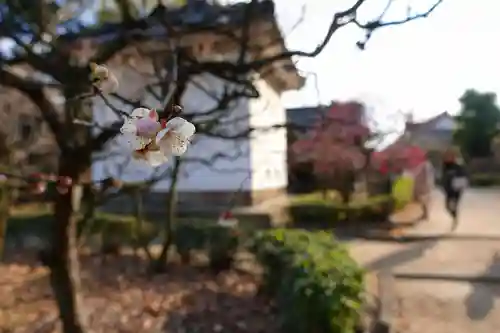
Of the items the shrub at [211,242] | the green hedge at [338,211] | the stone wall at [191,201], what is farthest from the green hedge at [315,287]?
the green hedge at [338,211]

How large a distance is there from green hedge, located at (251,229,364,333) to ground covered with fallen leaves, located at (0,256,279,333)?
59 cm

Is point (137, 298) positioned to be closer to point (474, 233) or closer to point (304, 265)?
point (304, 265)

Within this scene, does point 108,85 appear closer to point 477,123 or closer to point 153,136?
point 153,136

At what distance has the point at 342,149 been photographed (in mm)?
15336

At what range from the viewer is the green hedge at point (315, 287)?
4246mm

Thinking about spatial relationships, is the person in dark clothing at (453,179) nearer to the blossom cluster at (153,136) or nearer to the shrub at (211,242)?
the shrub at (211,242)

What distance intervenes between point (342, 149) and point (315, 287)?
11325 millimetres

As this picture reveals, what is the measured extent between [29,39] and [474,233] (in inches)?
419

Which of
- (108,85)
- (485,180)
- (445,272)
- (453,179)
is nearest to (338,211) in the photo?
(453,179)

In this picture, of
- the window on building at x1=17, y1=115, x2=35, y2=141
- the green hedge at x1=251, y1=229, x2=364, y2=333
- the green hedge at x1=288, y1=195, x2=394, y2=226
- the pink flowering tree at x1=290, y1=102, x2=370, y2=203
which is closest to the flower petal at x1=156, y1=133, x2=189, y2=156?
the green hedge at x1=251, y1=229, x2=364, y2=333

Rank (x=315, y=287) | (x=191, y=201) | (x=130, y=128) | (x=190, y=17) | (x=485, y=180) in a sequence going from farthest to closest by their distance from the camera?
1. (x=485, y=180)
2. (x=191, y=201)
3. (x=190, y=17)
4. (x=315, y=287)
5. (x=130, y=128)

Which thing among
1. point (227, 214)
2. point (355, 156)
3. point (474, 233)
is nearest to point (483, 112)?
point (355, 156)

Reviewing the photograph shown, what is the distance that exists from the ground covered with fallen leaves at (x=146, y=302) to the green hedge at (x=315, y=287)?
0.59m

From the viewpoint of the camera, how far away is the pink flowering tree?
15117 millimetres
